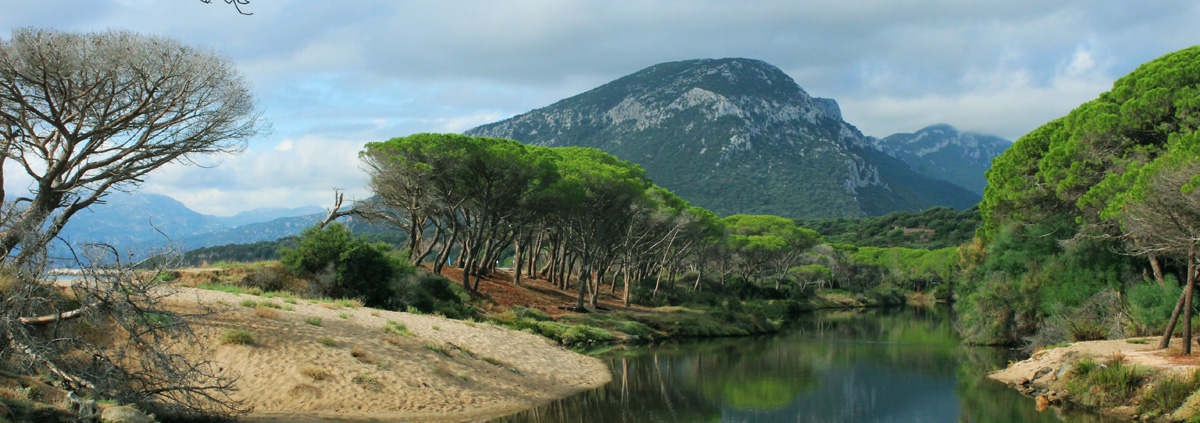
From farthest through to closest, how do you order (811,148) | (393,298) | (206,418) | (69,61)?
(811,148)
(393,298)
(69,61)
(206,418)

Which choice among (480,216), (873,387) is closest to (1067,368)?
(873,387)

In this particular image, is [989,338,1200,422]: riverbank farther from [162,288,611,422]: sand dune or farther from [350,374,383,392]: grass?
[350,374,383,392]: grass

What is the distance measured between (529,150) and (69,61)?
80.6 feet

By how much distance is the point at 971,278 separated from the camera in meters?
39.2

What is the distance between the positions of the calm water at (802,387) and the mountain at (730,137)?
83.7 m

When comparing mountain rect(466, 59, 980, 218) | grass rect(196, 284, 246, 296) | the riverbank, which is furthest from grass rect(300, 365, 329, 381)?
mountain rect(466, 59, 980, 218)

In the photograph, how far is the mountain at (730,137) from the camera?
129m

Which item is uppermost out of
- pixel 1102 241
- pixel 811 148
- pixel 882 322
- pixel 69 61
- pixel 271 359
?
pixel 811 148

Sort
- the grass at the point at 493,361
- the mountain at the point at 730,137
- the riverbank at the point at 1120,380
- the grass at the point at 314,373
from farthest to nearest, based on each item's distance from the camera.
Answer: the mountain at the point at 730,137 < the grass at the point at 493,361 < the riverbank at the point at 1120,380 < the grass at the point at 314,373

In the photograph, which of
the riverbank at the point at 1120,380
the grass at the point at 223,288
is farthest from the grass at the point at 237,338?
the riverbank at the point at 1120,380

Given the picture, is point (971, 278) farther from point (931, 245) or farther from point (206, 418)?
point (931, 245)

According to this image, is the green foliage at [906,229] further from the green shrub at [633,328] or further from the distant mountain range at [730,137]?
the green shrub at [633,328]

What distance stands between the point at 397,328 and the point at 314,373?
5.33m

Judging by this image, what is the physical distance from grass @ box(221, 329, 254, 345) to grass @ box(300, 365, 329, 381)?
1.49m
